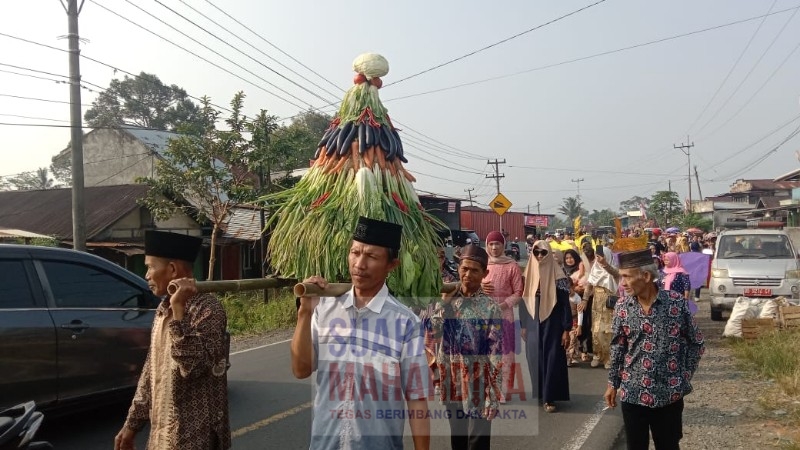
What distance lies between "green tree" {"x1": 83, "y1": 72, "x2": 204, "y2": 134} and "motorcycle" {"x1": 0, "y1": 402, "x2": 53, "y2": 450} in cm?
4735

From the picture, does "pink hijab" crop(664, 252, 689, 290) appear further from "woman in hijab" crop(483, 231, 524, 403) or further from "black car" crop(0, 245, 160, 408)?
"black car" crop(0, 245, 160, 408)

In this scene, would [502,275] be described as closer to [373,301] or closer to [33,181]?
[373,301]

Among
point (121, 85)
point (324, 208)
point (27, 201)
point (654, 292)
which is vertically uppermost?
point (121, 85)

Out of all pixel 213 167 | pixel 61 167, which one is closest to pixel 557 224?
pixel 61 167

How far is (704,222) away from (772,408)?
127 feet

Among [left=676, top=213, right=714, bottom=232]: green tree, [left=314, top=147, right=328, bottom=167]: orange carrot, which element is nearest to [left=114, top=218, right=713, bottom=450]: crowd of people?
[left=314, top=147, right=328, bottom=167]: orange carrot

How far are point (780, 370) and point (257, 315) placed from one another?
9184mm

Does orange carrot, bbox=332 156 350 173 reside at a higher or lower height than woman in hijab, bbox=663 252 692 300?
higher

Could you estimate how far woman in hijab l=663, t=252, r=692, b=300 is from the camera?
9203mm

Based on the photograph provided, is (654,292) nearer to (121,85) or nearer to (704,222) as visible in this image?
(704,222)

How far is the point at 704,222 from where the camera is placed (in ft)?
136

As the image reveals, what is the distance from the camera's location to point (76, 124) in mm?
11961

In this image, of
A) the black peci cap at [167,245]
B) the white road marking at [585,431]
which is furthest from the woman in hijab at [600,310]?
the black peci cap at [167,245]

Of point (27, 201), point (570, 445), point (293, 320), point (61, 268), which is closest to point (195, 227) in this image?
point (27, 201)
